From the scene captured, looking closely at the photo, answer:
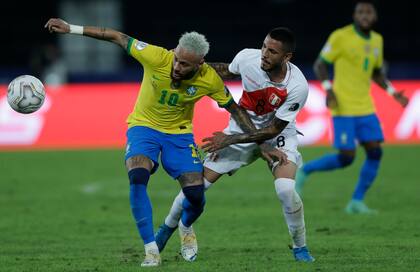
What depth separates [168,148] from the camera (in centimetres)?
930

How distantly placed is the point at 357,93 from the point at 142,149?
472 cm

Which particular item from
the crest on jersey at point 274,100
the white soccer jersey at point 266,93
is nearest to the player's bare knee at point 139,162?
the white soccer jersey at point 266,93

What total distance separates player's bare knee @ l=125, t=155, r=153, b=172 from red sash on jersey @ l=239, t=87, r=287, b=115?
1139 millimetres

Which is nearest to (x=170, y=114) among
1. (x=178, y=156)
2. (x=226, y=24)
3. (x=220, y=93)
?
(x=178, y=156)

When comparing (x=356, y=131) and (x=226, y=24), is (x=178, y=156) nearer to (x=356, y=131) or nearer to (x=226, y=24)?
(x=356, y=131)

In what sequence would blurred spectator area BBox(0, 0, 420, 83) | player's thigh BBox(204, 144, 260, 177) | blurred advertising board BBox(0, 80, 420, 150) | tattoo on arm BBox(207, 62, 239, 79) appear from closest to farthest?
tattoo on arm BBox(207, 62, 239, 79), player's thigh BBox(204, 144, 260, 177), blurred advertising board BBox(0, 80, 420, 150), blurred spectator area BBox(0, 0, 420, 83)

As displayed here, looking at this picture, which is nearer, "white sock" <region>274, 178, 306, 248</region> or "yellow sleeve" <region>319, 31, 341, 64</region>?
"white sock" <region>274, 178, 306, 248</region>

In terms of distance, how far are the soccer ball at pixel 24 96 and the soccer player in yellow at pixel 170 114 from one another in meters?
0.64

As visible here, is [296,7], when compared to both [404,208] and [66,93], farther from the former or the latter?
[404,208]

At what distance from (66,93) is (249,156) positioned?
11272 mm

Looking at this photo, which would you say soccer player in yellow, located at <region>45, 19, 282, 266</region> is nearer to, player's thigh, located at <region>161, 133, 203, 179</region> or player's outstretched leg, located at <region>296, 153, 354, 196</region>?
player's thigh, located at <region>161, 133, 203, 179</region>

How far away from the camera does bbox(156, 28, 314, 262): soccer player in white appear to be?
355 inches

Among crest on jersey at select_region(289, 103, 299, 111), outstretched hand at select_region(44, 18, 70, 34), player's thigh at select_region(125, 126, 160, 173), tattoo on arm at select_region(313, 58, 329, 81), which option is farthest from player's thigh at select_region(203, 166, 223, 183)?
tattoo on arm at select_region(313, 58, 329, 81)

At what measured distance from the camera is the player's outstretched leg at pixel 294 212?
8969mm
